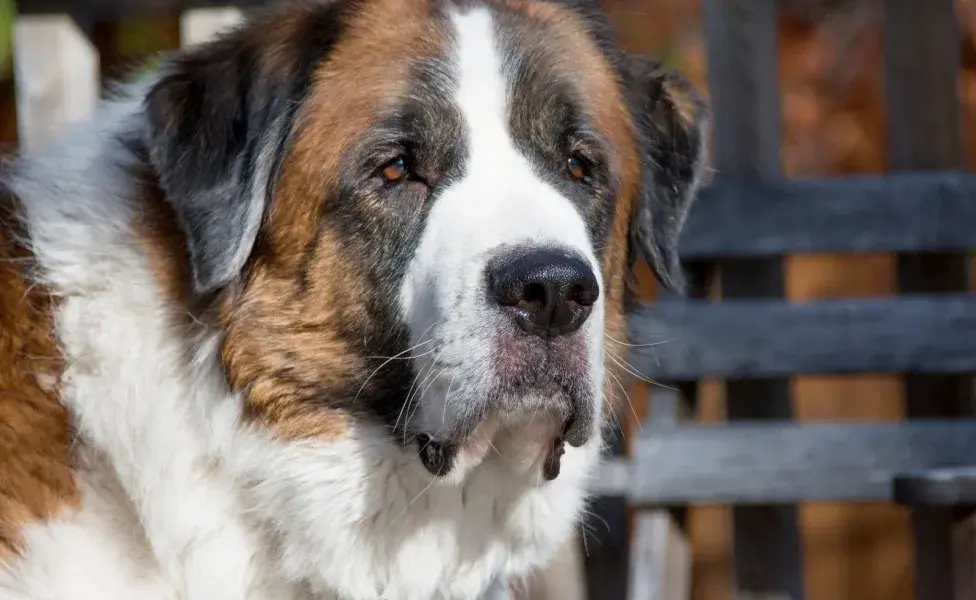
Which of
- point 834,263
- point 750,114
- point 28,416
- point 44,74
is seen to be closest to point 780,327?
point 750,114

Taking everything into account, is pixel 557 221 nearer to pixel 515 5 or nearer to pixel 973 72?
pixel 515 5

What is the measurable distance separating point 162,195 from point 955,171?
2.64 metres

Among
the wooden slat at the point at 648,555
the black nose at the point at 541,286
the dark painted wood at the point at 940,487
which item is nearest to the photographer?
the black nose at the point at 541,286

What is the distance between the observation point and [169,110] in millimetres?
2309

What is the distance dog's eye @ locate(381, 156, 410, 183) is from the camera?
2330 millimetres

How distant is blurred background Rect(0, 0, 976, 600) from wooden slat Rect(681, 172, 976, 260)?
382 centimetres

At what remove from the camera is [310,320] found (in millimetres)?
2338

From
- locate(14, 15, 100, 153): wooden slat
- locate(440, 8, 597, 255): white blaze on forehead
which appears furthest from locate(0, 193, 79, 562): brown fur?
locate(14, 15, 100, 153): wooden slat

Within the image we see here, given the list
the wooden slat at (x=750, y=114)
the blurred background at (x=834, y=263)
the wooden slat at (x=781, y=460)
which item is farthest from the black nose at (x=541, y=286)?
the blurred background at (x=834, y=263)

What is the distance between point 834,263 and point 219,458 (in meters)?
6.28

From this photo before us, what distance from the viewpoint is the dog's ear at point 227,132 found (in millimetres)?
2234

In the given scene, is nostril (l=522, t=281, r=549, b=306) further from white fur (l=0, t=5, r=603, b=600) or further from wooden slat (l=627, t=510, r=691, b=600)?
wooden slat (l=627, t=510, r=691, b=600)

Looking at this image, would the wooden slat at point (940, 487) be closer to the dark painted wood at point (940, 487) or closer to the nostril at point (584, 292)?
the dark painted wood at point (940, 487)

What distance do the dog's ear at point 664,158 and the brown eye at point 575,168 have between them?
274 millimetres
